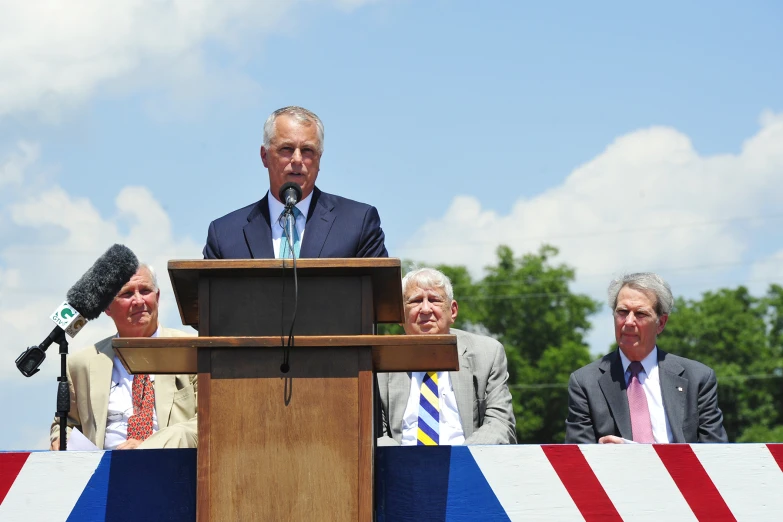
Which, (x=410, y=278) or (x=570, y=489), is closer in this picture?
(x=570, y=489)

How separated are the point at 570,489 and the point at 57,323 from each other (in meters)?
1.84

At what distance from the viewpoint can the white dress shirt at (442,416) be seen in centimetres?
566

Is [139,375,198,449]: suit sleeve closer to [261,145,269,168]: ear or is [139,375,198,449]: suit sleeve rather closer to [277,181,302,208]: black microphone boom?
[261,145,269,168]: ear

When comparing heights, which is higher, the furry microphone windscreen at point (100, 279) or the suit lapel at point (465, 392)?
the furry microphone windscreen at point (100, 279)

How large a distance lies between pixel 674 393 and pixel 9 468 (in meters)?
3.11

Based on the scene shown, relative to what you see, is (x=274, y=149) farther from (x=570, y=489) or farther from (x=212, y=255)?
(x=570, y=489)

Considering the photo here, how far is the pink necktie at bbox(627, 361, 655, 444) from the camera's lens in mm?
5383

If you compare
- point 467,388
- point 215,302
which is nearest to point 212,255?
point 215,302

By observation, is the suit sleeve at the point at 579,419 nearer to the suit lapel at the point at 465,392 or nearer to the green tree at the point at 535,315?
the suit lapel at the point at 465,392

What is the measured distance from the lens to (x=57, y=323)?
3.97 m

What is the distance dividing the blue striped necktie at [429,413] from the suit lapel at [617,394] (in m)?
0.83

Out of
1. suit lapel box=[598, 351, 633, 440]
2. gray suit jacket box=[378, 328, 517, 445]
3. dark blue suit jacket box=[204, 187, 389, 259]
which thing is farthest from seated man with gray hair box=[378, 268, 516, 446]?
dark blue suit jacket box=[204, 187, 389, 259]

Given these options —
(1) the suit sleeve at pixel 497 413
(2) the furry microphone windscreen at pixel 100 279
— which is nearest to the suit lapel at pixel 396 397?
(1) the suit sleeve at pixel 497 413

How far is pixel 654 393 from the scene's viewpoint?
5492 millimetres
